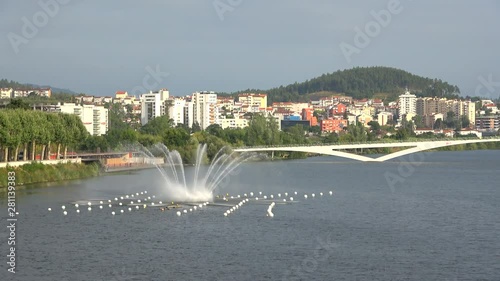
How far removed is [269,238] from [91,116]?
72723 millimetres

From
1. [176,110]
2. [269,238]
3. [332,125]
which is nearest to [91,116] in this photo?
[176,110]

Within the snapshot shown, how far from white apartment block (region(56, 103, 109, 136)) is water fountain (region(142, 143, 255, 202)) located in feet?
64.4

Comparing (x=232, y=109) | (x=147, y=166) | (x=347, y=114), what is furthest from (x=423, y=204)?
(x=347, y=114)

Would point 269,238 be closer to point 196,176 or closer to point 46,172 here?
point 196,176

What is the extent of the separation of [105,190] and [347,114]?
14387 centimetres

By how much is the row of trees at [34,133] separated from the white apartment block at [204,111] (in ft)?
251

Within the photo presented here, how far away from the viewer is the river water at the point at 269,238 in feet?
76.7

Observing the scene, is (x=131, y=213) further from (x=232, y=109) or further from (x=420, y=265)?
(x=232, y=109)

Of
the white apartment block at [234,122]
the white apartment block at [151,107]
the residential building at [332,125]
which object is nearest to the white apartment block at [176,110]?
the white apartment block at [151,107]

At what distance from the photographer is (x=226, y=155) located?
254 feet

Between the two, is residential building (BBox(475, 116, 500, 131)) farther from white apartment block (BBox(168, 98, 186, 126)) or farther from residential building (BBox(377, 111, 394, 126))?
white apartment block (BBox(168, 98, 186, 126))

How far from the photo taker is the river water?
2338 centimetres

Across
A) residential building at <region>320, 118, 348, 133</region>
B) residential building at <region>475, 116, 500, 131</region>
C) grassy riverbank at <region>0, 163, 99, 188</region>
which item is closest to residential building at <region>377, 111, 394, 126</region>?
residential building at <region>475, 116, 500, 131</region>

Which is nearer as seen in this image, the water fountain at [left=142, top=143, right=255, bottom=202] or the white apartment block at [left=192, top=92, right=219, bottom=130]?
the water fountain at [left=142, top=143, right=255, bottom=202]
